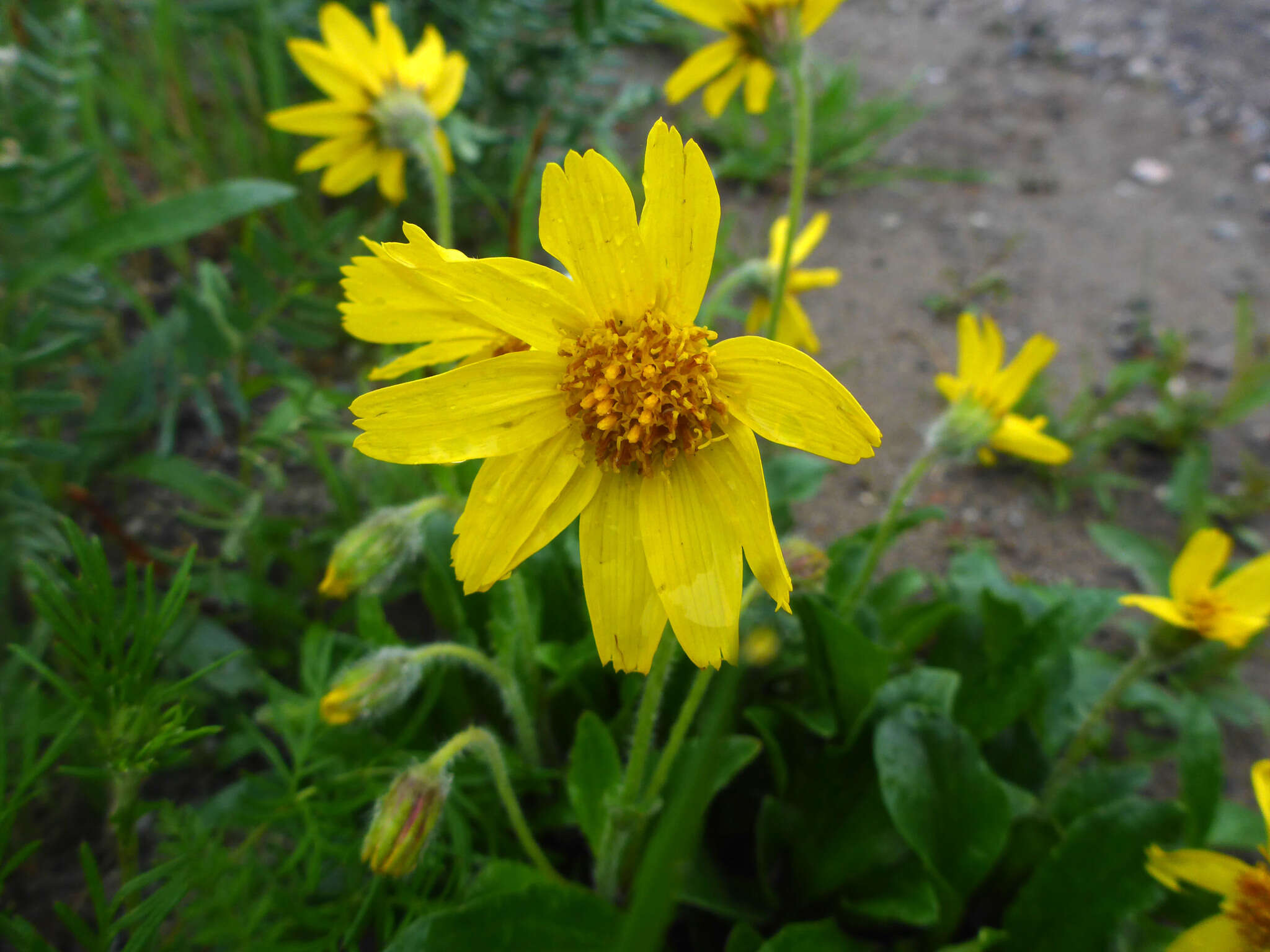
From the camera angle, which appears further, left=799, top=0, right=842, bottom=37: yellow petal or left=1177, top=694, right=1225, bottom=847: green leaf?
left=1177, top=694, right=1225, bottom=847: green leaf

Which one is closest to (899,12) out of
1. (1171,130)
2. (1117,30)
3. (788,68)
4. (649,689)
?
(1117,30)

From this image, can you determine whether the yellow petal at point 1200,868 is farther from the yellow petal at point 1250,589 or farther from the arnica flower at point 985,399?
the arnica flower at point 985,399

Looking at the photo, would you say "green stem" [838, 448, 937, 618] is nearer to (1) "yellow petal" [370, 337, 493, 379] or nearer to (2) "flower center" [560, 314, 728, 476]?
(2) "flower center" [560, 314, 728, 476]

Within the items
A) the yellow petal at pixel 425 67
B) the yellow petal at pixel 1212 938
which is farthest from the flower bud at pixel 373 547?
the yellow petal at pixel 1212 938

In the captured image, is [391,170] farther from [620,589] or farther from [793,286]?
[620,589]

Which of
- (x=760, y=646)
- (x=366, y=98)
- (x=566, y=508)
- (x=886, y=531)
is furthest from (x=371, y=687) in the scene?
(x=366, y=98)

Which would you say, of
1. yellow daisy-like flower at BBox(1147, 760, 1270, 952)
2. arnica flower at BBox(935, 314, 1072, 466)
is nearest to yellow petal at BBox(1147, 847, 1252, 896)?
yellow daisy-like flower at BBox(1147, 760, 1270, 952)

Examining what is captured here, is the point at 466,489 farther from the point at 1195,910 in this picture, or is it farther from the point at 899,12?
the point at 899,12
